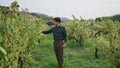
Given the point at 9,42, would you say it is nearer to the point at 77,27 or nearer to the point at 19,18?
the point at 19,18

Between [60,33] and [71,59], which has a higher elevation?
[60,33]

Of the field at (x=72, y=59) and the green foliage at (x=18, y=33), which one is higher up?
the green foliage at (x=18, y=33)

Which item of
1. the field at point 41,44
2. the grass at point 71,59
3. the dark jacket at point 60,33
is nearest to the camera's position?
the field at point 41,44

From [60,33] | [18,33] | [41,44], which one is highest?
[18,33]

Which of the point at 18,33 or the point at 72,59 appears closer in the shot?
the point at 18,33

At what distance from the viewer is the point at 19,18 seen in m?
10.8

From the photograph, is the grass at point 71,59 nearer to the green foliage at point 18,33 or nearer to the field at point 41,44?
the field at point 41,44

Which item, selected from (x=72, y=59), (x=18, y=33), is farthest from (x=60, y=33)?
(x=72, y=59)

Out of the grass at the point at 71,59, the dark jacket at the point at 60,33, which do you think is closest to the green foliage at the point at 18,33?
the dark jacket at the point at 60,33

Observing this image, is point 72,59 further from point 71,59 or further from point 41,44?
point 41,44

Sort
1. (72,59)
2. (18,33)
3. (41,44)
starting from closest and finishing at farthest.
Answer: (18,33), (72,59), (41,44)

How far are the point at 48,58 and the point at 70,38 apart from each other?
6702mm

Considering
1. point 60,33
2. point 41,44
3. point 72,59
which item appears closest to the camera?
point 60,33

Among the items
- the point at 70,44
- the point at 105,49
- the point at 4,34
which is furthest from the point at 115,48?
the point at 70,44
